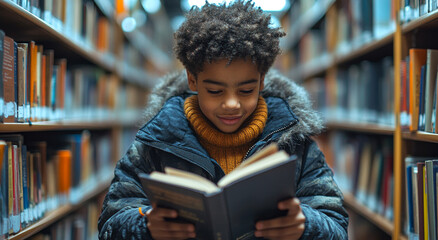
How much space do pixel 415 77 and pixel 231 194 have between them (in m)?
0.97

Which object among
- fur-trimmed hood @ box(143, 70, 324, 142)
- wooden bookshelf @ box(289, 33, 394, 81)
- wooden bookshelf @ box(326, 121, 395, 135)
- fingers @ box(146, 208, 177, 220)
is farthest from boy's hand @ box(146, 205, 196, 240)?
wooden bookshelf @ box(289, 33, 394, 81)

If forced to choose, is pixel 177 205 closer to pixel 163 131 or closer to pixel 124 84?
pixel 163 131

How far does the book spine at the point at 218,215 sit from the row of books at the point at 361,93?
80cm

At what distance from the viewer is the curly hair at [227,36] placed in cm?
A: 104

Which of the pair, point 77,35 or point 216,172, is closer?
point 216,172

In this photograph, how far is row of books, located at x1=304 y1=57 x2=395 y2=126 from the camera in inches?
78.4

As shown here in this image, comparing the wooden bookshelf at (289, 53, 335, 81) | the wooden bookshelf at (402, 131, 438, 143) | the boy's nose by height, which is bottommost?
the wooden bookshelf at (402, 131, 438, 143)

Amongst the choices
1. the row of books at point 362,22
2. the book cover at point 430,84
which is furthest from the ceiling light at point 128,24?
the book cover at point 430,84

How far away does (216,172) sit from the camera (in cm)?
109

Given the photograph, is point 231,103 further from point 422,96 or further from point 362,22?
point 362,22

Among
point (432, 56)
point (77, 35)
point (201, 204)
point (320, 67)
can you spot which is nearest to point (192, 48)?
point (201, 204)

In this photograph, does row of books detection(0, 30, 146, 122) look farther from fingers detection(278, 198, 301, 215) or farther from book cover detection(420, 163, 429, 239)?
book cover detection(420, 163, 429, 239)

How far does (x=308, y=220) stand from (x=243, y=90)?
391 mm

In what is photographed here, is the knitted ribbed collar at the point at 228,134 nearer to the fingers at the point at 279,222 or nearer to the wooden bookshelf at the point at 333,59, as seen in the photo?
the fingers at the point at 279,222
